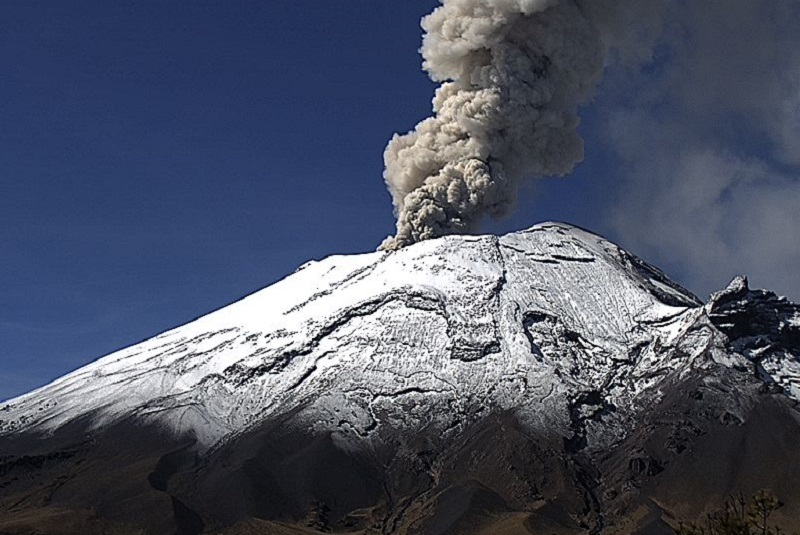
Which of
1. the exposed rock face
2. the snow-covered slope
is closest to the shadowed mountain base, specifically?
the exposed rock face

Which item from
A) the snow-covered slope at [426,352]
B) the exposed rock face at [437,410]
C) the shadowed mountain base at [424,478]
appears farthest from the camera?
the snow-covered slope at [426,352]

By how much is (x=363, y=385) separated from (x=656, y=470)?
93.5ft

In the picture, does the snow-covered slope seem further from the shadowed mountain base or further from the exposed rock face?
the shadowed mountain base

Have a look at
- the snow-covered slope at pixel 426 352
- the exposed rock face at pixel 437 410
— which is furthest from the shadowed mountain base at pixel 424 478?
the snow-covered slope at pixel 426 352

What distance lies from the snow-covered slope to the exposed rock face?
289 mm

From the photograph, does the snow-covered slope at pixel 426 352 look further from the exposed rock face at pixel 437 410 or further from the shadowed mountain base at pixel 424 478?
the shadowed mountain base at pixel 424 478

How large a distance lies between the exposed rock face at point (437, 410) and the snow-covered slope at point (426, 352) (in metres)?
0.29

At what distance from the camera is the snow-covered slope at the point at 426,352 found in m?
95.0

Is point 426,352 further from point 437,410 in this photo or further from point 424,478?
point 424,478

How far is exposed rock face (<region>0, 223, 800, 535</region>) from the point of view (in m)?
78.8

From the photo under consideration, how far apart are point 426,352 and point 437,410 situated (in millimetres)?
10274

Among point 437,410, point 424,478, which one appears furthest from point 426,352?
point 424,478

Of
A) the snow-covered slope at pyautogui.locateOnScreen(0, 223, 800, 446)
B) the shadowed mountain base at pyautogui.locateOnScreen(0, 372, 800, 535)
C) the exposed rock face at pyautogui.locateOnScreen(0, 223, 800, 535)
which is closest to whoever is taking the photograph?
the shadowed mountain base at pyautogui.locateOnScreen(0, 372, 800, 535)

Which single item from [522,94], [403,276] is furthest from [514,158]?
[403,276]
